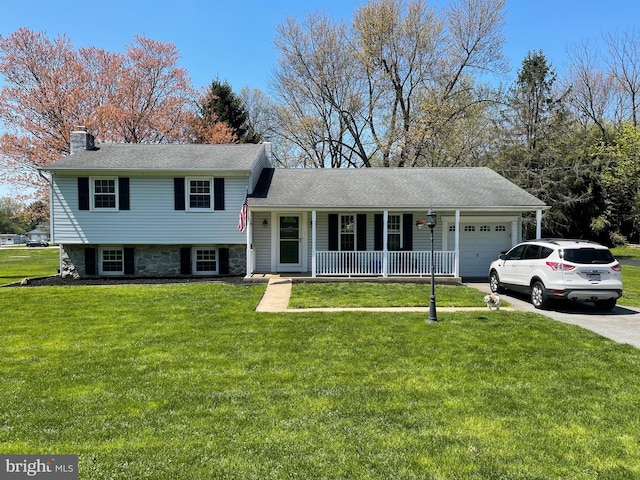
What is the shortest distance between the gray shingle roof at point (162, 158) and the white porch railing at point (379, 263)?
4.69 metres

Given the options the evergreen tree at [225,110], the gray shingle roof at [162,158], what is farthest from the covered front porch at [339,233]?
the evergreen tree at [225,110]

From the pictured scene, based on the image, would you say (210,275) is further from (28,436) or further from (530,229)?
(530,229)

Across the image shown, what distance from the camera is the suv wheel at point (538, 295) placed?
9633 mm

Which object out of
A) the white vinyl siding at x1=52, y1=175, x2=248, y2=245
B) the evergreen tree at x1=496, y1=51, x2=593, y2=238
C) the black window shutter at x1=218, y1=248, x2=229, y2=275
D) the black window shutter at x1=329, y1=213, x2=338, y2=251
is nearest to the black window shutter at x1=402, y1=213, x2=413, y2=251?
the black window shutter at x1=329, y1=213, x2=338, y2=251

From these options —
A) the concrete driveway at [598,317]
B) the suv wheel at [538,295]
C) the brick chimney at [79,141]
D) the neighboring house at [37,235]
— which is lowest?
the concrete driveway at [598,317]

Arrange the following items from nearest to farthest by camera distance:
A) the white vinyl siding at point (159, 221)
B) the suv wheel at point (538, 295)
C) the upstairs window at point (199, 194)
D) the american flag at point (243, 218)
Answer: the suv wheel at point (538, 295)
the american flag at point (243, 218)
the white vinyl siding at point (159, 221)
the upstairs window at point (199, 194)

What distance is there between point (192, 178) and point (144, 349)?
9.64m

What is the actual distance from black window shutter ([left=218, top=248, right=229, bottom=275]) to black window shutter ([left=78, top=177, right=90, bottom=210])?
5203 millimetres

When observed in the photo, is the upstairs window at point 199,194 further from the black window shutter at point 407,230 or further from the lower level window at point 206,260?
the black window shutter at point 407,230

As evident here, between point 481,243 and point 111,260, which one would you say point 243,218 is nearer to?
point 111,260

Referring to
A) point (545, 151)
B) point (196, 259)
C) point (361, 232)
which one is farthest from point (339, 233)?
point (545, 151)

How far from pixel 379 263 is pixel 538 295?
225 inches

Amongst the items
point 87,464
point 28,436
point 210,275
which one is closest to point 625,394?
point 87,464

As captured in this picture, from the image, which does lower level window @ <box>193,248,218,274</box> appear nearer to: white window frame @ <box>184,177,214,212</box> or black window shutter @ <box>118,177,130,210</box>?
white window frame @ <box>184,177,214,212</box>
